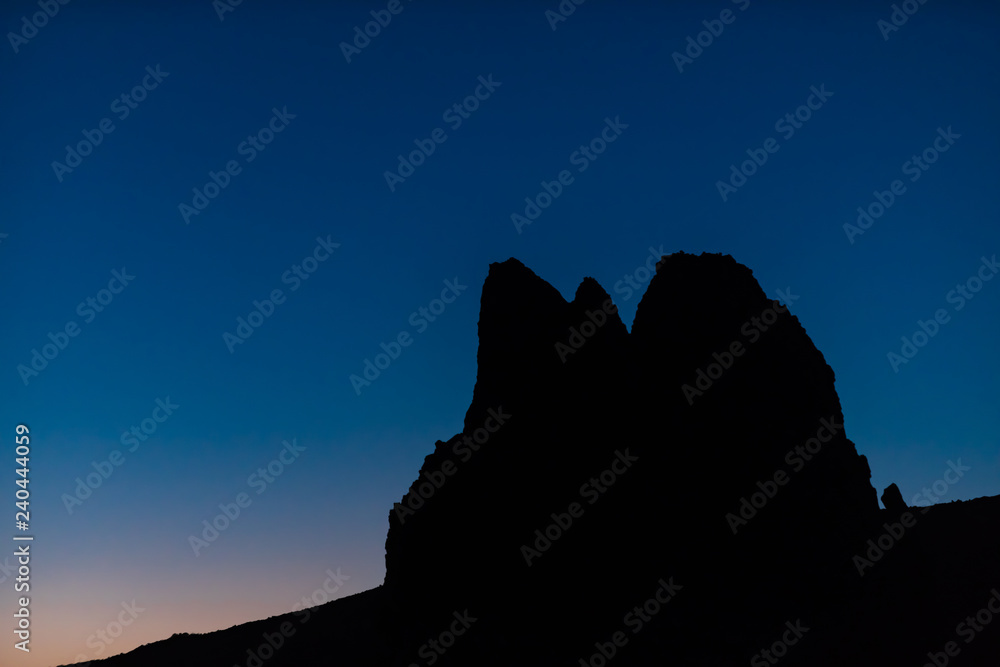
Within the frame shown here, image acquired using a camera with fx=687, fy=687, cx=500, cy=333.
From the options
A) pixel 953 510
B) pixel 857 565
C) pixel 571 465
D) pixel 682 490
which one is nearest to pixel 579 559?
pixel 571 465

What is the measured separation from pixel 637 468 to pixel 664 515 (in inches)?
108

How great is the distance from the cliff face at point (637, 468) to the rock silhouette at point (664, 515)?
0.10 m

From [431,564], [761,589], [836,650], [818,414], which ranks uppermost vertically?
[818,414]

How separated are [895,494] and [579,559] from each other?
61.1ft

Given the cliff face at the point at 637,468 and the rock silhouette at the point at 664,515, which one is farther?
the cliff face at the point at 637,468

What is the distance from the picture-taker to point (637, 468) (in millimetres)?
36281

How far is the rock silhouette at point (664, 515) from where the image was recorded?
3284cm

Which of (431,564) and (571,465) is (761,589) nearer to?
(571,465)

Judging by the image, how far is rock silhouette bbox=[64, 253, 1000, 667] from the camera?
3284 centimetres

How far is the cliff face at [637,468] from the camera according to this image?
34219mm

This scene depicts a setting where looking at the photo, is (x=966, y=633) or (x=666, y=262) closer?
(x=966, y=633)

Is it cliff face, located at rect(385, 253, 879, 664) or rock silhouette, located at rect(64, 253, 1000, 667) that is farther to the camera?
cliff face, located at rect(385, 253, 879, 664)

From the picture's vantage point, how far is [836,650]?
3092 cm

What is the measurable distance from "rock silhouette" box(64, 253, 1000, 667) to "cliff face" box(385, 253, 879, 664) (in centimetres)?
10
